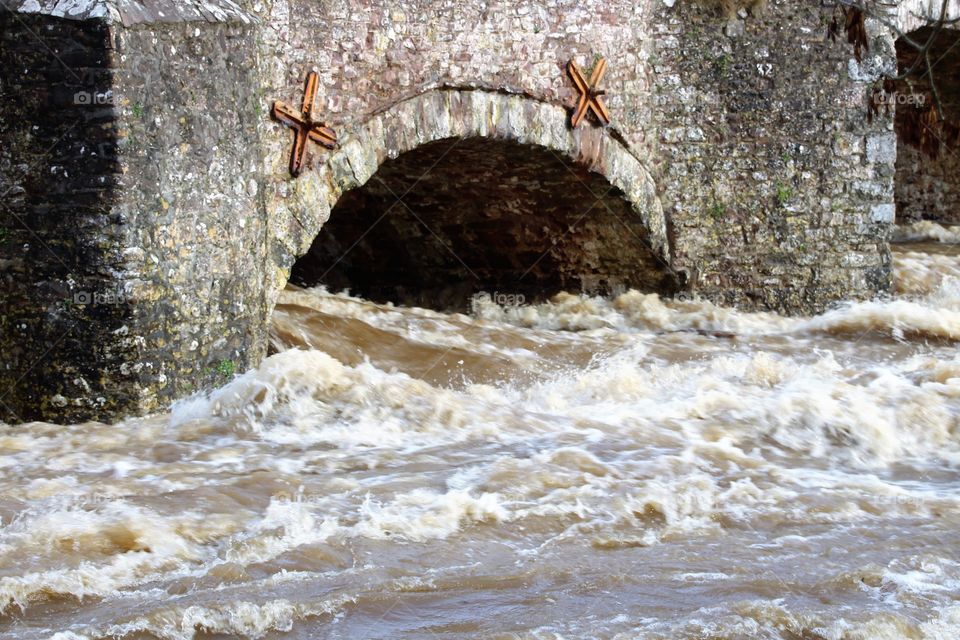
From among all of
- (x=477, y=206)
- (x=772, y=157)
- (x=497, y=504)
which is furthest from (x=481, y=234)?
(x=497, y=504)

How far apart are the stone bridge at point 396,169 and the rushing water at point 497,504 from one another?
1.61ft

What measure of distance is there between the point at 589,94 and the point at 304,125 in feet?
7.23

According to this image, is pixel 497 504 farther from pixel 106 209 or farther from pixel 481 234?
pixel 481 234

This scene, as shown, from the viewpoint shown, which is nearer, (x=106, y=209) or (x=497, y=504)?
(x=497, y=504)

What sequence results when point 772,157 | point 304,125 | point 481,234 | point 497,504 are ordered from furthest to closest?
point 481,234, point 772,157, point 304,125, point 497,504

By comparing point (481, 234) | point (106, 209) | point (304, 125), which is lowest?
point (481, 234)

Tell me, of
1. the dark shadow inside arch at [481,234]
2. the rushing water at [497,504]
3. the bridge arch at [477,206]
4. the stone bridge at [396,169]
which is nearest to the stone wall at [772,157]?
the stone bridge at [396,169]

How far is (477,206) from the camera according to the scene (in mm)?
8555

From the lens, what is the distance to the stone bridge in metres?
4.98

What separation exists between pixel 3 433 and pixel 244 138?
1591 millimetres

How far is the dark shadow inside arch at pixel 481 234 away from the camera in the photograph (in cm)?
802

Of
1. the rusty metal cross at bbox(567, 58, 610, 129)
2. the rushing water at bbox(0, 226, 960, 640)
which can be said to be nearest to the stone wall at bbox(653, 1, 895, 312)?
the rusty metal cross at bbox(567, 58, 610, 129)

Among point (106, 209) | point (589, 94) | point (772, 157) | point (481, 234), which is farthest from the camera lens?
point (481, 234)

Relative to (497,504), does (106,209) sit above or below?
above
